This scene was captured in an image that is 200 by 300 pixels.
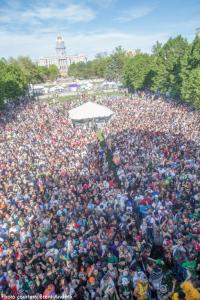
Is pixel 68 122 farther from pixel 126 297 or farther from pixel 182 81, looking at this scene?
pixel 126 297

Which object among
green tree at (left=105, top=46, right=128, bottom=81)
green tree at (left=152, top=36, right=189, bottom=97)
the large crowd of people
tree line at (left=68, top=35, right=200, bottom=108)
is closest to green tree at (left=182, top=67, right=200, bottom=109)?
tree line at (left=68, top=35, right=200, bottom=108)

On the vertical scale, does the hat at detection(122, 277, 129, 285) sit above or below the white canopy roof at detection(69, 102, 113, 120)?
below

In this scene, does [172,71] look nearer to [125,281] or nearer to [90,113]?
[90,113]

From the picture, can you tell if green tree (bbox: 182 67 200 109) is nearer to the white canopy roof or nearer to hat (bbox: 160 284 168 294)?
the white canopy roof

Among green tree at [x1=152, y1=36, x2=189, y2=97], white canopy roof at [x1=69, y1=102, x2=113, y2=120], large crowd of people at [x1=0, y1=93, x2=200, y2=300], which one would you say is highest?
green tree at [x1=152, y1=36, x2=189, y2=97]

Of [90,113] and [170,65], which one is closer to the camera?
[90,113]

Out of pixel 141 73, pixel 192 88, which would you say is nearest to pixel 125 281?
pixel 192 88

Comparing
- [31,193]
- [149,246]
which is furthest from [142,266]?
[31,193]

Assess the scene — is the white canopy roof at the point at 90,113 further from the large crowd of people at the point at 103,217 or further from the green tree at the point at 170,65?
the green tree at the point at 170,65

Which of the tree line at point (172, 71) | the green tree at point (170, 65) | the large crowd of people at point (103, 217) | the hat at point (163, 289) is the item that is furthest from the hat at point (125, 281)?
the green tree at point (170, 65)
